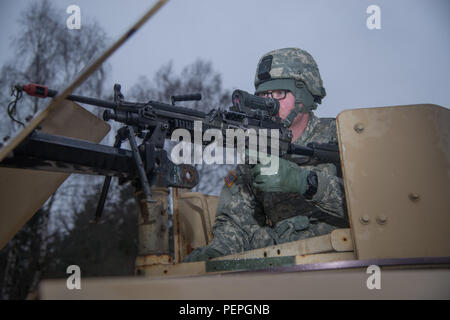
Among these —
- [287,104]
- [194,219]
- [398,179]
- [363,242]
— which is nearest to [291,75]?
[287,104]

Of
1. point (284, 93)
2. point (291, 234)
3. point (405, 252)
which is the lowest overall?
point (405, 252)

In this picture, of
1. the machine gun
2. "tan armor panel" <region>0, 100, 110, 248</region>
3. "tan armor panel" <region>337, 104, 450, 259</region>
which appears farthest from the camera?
"tan armor panel" <region>0, 100, 110, 248</region>

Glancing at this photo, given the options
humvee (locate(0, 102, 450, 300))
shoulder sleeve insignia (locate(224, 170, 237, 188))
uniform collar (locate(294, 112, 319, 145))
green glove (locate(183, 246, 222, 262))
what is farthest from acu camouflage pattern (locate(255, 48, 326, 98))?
humvee (locate(0, 102, 450, 300))

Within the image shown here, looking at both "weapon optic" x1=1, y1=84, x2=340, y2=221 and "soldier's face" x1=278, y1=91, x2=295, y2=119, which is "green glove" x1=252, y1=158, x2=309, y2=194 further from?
"soldier's face" x1=278, y1=91, x2=295, y2=119

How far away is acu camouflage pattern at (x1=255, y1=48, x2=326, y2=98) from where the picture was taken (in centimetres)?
332

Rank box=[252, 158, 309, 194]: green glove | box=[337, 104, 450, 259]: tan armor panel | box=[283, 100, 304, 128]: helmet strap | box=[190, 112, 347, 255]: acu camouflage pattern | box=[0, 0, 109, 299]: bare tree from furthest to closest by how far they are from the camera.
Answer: box=[0, 0, 109, 299]: bare tree → box=[283, 100, 304, 128]: helmet strap → box=[190, 112, 347, 255]: acu camouflage pattern → box=[252, 158, 309, 194]: green glove → box=[337, 104, 450, 259]: tan armor panel

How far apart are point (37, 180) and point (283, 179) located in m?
1.33

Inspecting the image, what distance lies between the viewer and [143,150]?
6.95ft

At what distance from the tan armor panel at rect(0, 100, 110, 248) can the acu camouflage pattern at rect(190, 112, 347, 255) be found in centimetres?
98
